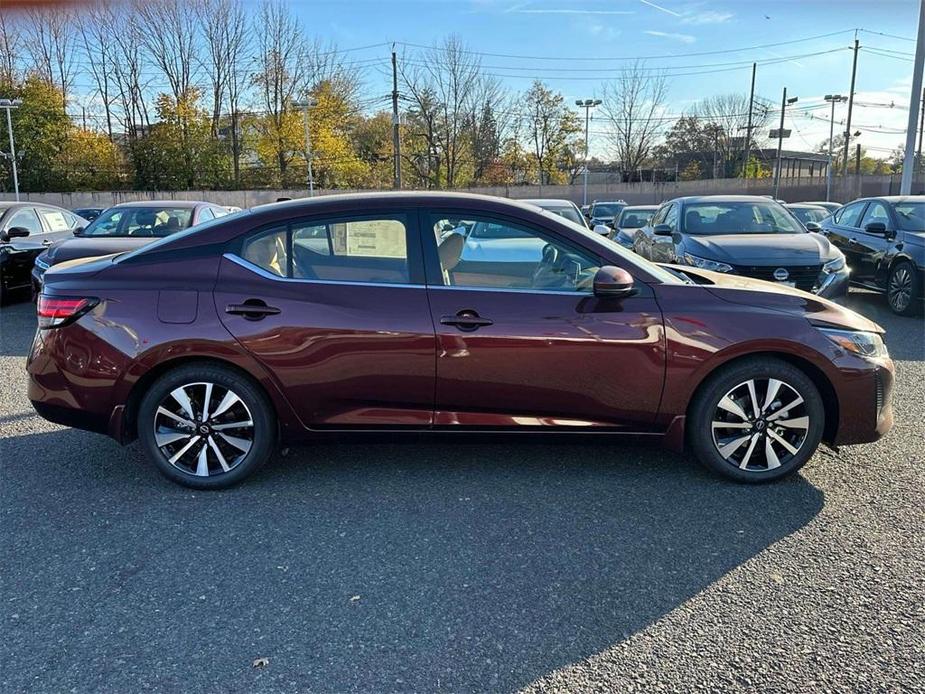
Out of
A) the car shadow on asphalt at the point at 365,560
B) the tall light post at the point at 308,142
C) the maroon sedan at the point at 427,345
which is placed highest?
the tall light post at the point at 308,142

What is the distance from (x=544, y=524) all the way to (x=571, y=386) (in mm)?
750

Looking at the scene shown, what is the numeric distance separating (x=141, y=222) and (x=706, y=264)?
25.3 ft

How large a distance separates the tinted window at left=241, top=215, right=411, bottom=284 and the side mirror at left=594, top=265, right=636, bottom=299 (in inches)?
40.3

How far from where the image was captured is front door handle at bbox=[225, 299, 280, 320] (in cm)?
361

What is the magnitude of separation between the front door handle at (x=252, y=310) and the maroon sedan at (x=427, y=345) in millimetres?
11

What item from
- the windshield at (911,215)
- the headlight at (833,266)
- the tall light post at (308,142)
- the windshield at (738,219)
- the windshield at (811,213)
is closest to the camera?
the headlight at (833,266)

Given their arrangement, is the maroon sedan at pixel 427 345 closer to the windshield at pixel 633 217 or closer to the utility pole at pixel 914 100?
the windshield at pixel 633 217

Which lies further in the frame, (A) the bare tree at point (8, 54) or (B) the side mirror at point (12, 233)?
(A) the bare tree at point (8, 54)

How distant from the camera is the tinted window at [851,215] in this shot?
34.4 feet

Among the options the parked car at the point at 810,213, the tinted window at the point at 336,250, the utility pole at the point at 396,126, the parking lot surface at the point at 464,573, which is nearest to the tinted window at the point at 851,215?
the parking lot surface at the point at 464,573

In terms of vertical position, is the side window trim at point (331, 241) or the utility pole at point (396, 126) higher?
the utility pole at point (396, 126)

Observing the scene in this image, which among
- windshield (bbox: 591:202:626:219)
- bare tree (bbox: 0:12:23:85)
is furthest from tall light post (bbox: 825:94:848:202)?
bare tree (bbox: 0:12:23:85)

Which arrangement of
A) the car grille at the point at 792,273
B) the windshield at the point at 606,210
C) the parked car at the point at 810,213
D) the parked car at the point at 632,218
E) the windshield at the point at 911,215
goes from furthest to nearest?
the windshield at the point at 606,210, the parked car at the point at 810,213, the parked car at the point at 632,218, the windshield at the point at 911,215, the car grille at the point at 792,273

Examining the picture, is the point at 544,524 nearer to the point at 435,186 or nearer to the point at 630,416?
the point at 630,416
